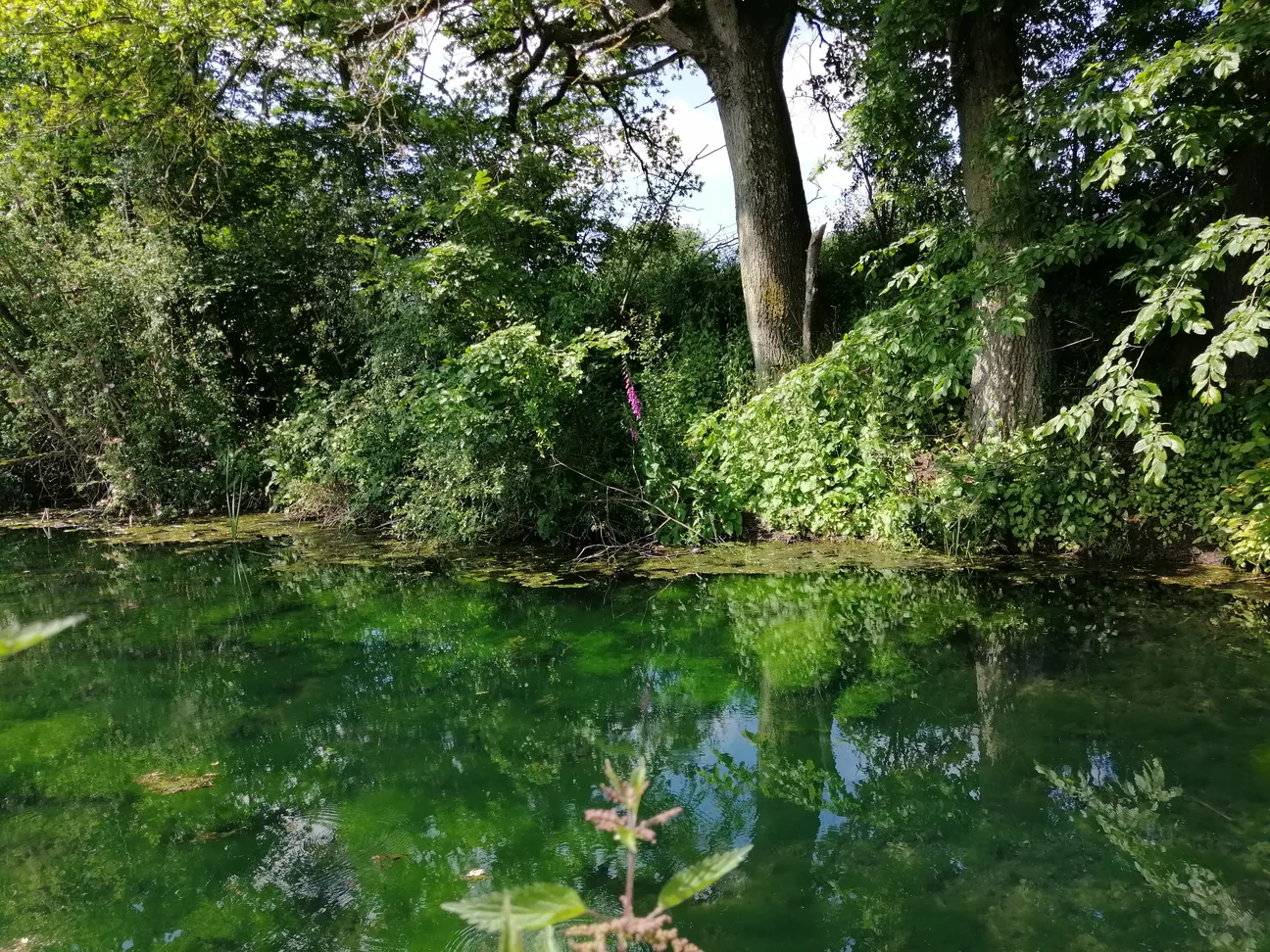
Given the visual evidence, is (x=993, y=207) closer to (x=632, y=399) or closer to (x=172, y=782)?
(x=632, y=399)

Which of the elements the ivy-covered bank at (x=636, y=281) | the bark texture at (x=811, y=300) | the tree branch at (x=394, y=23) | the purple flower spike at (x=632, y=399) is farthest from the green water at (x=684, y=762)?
the tree branch at (x=394, y=23)

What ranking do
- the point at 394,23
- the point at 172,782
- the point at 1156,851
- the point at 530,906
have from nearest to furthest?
the point at 530,906, the point at 1156,851, the point at 172,782, the point at 394,23

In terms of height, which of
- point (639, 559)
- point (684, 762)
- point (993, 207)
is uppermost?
point (993, 207)

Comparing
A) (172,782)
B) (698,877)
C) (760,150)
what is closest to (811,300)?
(760,150)

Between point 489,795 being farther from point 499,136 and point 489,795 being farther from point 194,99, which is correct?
point 194,99

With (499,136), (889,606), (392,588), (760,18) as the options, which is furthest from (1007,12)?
(392,588)

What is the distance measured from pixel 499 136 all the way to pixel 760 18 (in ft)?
11.0

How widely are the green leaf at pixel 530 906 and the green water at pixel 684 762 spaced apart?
1572 millimetres

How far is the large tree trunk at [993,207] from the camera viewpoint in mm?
6062

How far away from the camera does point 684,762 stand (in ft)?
11.4

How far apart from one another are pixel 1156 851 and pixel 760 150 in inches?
251

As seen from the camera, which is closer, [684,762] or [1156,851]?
[1156,851]

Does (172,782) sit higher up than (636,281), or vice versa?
(636,281)

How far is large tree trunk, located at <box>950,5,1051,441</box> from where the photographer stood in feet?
19.9
